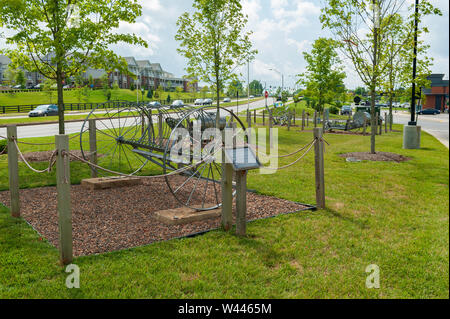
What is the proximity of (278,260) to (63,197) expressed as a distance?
258cm

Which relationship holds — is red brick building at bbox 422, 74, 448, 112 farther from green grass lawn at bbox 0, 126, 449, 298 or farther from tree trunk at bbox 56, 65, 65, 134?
green grass lawn at bbox 0, 126, 449, 298

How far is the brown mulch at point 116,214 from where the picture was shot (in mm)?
5715

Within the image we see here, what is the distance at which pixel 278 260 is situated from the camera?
4.93 meters

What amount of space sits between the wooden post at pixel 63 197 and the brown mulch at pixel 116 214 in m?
0.37

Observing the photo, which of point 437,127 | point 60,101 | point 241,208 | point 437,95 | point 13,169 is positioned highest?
point 437,95

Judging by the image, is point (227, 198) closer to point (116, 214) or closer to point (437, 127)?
point (116, 214)

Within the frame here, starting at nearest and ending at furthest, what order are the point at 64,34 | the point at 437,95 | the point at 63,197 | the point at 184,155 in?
1. the point at 63,197
2. the point at 184,155
3. the point at 64,34
4. the point at 437,95

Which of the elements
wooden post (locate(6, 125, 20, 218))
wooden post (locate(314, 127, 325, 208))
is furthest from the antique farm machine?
wooden post (locate(6, 125, 20, 218))

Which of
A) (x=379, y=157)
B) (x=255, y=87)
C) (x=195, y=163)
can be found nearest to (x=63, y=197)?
(x=195, y=163)

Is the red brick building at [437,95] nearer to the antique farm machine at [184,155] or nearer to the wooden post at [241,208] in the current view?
the antique farm machine at [184,155]

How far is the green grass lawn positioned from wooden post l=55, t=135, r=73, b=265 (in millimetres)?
192

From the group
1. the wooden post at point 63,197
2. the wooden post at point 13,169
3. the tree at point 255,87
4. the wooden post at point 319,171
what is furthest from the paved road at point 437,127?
the tree at point 255,87

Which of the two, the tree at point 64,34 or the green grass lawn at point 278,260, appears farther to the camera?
the tree at point 64,34
